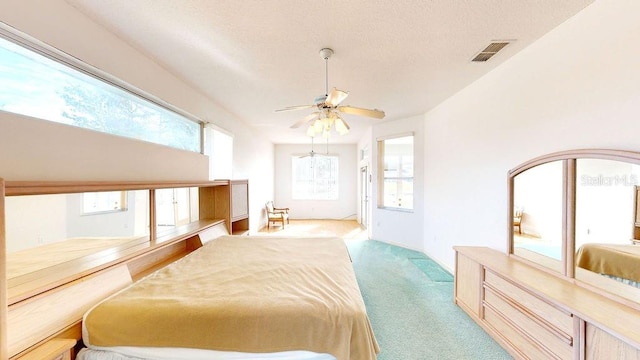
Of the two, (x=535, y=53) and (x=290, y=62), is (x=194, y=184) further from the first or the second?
(x=535, y=53)

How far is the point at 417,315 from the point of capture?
2455mm

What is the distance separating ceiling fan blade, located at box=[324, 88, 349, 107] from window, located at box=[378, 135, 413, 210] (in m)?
3.22

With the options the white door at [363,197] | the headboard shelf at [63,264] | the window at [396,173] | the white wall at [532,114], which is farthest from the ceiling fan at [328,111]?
the white door at [363,197]

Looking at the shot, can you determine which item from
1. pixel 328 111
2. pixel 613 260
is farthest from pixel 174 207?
pixel 613 260

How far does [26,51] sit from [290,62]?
1.91 metres

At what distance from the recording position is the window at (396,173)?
4.98m

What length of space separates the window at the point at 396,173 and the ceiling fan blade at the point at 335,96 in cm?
322

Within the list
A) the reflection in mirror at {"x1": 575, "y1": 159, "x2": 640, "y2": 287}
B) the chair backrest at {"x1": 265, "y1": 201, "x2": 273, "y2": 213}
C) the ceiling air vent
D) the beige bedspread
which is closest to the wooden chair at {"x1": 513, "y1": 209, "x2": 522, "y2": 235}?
the reflection in mirror at {"x1": 575, "y1": 159, "x2": 640, "y2": 287}

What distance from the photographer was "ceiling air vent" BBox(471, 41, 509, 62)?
2176mm

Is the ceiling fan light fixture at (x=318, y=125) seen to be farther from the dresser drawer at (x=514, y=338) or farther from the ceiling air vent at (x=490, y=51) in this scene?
the dresser drawer at (x=514, y=338)

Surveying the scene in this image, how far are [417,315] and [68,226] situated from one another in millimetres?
3085

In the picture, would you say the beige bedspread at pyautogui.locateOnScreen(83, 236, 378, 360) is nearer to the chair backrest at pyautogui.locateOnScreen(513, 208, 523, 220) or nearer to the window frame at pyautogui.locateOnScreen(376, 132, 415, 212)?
the chair backrest at pyautogui.locateOnScreen(513, 208, 523, 220)

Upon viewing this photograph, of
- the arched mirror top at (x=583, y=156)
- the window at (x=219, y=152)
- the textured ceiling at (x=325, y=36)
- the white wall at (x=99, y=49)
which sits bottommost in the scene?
the arched mirror top at (x=583, y=156)

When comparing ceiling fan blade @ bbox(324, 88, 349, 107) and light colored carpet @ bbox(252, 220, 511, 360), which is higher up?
ceiling fan blade @ bbox(324, 88, 349, 107)
